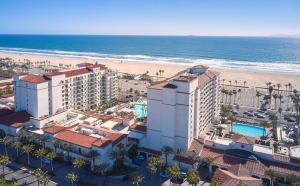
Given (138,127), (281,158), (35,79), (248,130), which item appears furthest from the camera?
(248,130)

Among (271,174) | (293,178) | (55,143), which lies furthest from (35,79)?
(293,178)

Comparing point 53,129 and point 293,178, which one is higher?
point 53,129

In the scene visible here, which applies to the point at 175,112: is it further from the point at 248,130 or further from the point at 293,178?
the point at 248,130

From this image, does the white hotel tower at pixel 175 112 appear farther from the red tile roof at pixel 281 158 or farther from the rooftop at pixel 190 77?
the red tile roof at pixel 281 158

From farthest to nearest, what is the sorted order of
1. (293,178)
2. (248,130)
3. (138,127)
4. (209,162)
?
(248,130) → (138,127) → (209,162) → (293,178)

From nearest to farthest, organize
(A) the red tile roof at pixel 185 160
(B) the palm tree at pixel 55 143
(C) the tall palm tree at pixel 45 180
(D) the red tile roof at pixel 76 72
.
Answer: (C) the tall palm tree at pixel 45 180
(A) the red tile roof at pixel 185 160
(B) the palm tree at pixel 55 143
(D) the red tile roof at pixel 76 72

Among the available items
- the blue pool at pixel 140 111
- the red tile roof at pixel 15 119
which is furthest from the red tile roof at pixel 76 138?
the blue pool at pixel 140 111

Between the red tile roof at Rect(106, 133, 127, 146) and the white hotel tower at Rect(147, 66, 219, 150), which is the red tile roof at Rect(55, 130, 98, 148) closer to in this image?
the red tile roof at Rect(106, 133, 127, 146)

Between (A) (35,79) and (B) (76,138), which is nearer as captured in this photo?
(B) (76,138)
